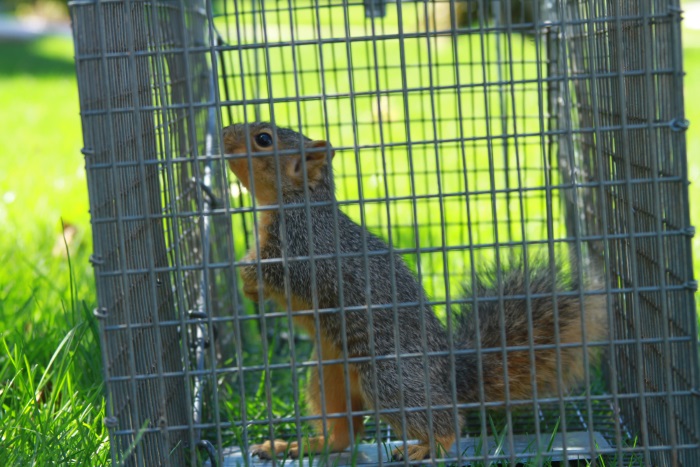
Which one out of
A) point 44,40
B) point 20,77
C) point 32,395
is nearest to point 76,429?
point 32,395

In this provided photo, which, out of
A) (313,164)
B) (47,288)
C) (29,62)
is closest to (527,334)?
(313,164)

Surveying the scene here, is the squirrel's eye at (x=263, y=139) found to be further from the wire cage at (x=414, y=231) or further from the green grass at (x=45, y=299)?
the green grass at (x=45, y=299)

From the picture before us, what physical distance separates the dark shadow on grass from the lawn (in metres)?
1.83

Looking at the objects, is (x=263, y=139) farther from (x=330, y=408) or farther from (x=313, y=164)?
(x=330, y=408)

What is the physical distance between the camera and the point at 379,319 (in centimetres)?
205

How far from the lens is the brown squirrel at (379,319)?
6.56ft

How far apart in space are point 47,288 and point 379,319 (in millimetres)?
1600

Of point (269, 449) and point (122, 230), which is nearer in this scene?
point (122, 230)

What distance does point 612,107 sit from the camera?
2.14 m

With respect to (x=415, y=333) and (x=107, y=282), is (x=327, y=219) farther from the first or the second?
(x=107, y=282)

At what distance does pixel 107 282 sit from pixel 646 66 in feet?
3.63

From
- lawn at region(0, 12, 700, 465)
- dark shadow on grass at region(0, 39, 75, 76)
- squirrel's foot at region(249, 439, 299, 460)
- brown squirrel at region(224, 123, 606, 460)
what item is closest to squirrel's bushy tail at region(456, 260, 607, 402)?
brown squirrel at region(224, 123, 606, 460)

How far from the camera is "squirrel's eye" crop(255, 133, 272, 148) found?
222 cm

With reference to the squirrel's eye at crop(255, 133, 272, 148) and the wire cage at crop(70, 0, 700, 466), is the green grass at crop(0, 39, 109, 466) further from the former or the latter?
the squirrel's eye at crop(255, 133, 272, 148)
